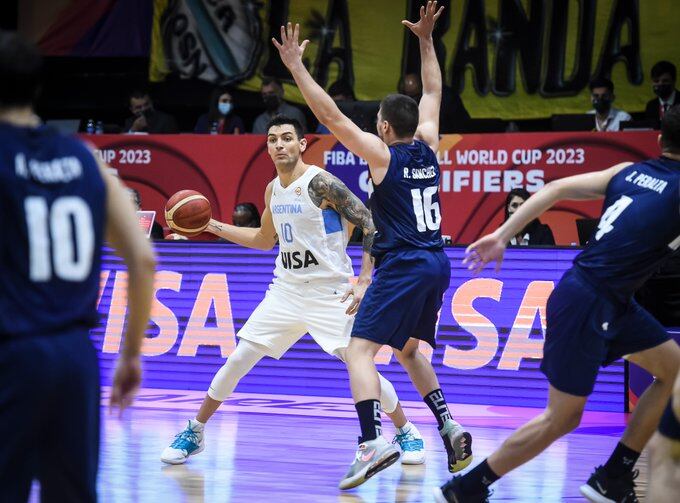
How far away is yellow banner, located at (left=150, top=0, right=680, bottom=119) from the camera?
1470 centimetres

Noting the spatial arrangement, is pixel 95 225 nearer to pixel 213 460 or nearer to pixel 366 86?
pixel 213 460

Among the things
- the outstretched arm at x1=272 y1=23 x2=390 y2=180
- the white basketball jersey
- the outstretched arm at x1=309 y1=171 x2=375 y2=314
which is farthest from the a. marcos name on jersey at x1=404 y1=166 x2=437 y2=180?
the white basketball jersey

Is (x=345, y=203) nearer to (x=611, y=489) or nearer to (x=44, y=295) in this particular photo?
(x=611, y=489)

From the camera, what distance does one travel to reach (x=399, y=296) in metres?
6.47

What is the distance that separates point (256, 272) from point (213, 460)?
12.6 feet

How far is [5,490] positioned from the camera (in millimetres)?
3014

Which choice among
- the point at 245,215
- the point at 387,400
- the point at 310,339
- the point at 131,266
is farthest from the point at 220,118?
the point at 131,266

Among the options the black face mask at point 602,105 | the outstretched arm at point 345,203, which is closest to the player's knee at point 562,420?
the outstretched arm at point 345,203

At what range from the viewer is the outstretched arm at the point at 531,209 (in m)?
4.96

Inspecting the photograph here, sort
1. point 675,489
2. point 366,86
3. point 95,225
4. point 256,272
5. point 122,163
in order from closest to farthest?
point 95,225 → point 675,489 → point 256,272 → point 122,163 → point 366,86

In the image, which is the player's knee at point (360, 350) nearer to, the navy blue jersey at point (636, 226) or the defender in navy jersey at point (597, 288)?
the defender in navy jersey at point (597, 288)

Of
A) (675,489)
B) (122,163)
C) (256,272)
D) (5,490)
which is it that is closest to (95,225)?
(5,490)

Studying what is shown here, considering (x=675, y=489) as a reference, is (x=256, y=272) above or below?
below

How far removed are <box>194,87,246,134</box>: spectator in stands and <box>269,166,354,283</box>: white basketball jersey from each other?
749cm
